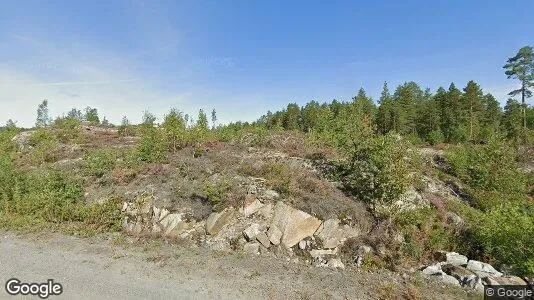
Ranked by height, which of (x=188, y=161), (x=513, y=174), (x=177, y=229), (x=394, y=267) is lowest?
(x=394, y=267)

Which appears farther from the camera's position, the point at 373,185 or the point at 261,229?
the point at 373,185

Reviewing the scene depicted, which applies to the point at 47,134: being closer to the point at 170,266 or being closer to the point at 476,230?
the point at 170,266

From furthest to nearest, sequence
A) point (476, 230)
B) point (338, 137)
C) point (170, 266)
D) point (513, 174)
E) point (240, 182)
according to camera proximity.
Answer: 1. point (338, 137)
2. point (513, 174)
3. point (240, 182)
4. point (476, 230)
5. point (170, 266)

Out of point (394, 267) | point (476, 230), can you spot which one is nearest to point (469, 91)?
point (476, 230)

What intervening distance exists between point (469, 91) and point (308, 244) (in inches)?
2106

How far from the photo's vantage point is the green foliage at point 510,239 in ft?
29.3

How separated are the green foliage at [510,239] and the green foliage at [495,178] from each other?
5476 mm

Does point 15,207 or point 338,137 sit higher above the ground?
point 338,137

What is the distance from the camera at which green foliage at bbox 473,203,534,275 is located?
8.94 metres

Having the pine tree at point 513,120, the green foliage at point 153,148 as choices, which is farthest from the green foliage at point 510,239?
the pine tree at point 513,120

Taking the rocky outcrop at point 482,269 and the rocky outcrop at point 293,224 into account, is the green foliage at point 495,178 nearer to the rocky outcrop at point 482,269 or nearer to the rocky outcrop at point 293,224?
Result: the rocky outcrop at point 482,269

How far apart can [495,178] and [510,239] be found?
27.7 feet

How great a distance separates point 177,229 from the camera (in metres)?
12.0

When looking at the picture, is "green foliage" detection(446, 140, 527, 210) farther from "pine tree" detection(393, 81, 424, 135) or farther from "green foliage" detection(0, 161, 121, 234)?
"pine tree" detection(393, 81, 424, 135)
